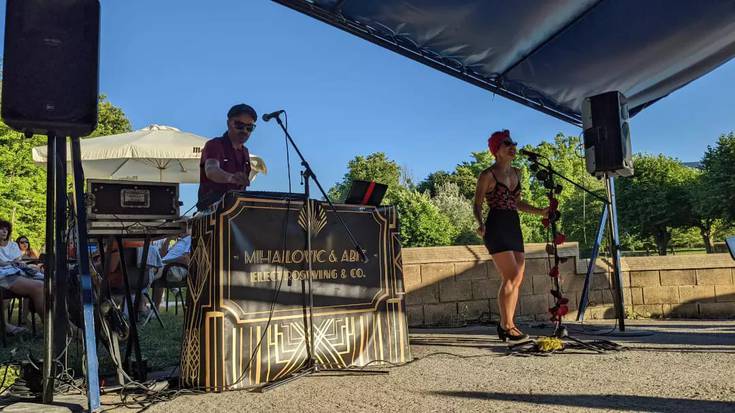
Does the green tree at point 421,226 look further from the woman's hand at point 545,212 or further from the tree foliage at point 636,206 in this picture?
the woman's hand at point 545,212

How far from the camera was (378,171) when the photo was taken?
5609 cm

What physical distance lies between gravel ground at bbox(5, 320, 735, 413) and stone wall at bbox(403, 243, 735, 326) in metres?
1.76

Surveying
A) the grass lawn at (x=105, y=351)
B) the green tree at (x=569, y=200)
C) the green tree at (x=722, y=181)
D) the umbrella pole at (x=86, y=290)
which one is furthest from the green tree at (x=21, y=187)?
the green tree at (x=722, y=181)

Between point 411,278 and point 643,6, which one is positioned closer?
point 643,6

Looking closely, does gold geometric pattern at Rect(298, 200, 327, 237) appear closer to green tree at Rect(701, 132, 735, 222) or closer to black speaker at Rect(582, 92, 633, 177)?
black speaker at Rect(582, 92, 633, 177)

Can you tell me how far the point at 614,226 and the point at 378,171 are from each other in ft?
167

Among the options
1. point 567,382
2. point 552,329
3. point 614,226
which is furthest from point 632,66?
point 567,382

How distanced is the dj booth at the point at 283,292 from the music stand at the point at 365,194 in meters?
0.08

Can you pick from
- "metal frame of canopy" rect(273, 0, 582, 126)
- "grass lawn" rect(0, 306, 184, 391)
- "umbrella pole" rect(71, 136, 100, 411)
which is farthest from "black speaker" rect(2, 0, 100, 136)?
"metal frame of canopy" rect(273, 0, 582, 126)

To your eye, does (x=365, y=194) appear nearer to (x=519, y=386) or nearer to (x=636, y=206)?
(x=519, y=386)

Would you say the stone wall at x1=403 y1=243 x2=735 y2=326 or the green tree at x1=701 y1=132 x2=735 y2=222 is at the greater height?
the green tree at x1=701 y1=132 x2=735 y2=222

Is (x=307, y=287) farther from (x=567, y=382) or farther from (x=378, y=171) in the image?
(x=378, y=171)


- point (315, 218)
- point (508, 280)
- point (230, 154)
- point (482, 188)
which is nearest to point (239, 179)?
point (230, 154)

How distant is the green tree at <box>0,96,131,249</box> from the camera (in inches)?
696
